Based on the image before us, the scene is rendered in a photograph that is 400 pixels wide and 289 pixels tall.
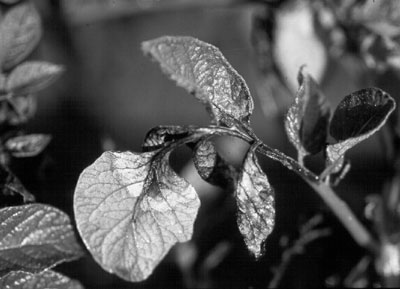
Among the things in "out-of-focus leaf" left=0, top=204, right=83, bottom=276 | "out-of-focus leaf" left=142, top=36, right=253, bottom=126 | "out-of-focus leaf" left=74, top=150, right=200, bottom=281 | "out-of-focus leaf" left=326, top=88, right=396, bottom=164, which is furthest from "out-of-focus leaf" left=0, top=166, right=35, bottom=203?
"out-of-focus leaf" left=326, top=88, right=396, bottom=164

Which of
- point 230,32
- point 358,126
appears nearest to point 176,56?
point 358,126

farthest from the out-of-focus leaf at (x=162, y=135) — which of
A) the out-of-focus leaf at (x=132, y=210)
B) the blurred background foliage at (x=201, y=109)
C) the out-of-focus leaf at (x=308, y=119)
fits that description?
the blurred background foliage at (x=201, y=109)

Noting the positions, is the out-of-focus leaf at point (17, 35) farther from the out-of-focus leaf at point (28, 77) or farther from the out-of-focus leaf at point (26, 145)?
the out-of-focus leaf at point (26, 145)

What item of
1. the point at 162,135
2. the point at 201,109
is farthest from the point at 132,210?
the point at 201,109

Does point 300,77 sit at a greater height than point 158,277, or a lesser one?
greater

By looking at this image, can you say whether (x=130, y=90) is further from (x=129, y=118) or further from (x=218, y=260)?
(x=218, y=260)

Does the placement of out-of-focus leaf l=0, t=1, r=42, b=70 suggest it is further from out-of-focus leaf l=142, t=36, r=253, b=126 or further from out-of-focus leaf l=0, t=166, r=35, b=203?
out-of-focus leaf l=142, t=36, r=253, b=126
